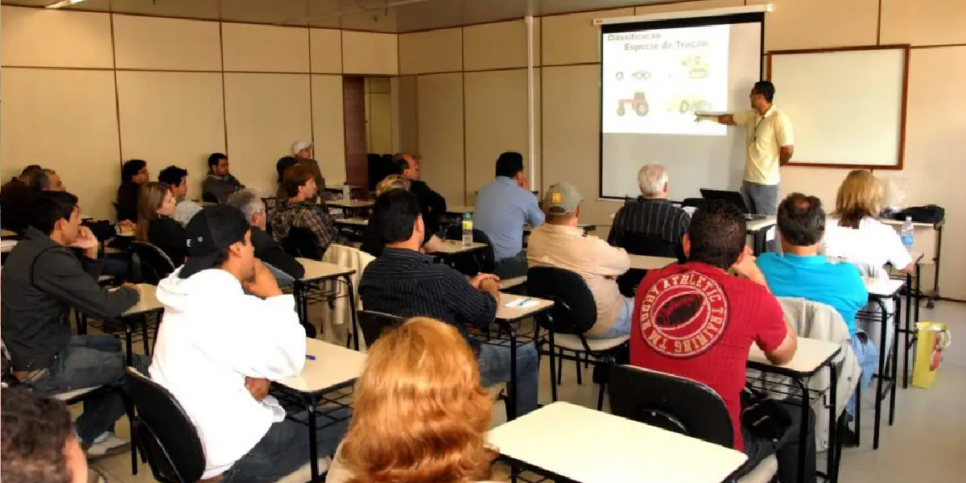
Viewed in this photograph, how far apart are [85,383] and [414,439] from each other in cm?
255

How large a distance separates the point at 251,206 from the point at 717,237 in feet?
10.1

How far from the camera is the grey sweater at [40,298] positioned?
324cm

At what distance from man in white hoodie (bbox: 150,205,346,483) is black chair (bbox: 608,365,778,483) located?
1.05m

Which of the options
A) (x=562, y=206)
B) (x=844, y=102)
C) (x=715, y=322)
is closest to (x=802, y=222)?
(x=715, y=322)

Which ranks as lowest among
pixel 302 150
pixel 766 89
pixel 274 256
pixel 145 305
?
pixel 145 305

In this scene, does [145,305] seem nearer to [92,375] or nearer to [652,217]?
[92,375]

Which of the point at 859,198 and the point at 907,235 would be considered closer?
the point at 859,198

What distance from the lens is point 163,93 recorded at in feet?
28.8

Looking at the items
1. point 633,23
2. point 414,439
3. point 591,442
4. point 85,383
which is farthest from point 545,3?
point 414,439

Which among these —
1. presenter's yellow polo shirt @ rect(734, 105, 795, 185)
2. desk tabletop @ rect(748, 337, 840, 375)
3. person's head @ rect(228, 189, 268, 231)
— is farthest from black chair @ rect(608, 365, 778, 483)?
presenter's yellow polo shirt @ rect(734, 105, 795, 185)

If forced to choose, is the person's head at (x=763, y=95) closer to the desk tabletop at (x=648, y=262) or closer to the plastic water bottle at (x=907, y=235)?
the plastic water bottle at (x=907, y=235)

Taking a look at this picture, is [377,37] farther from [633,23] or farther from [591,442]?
[591,442]

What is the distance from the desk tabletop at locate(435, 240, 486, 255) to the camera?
5.12m

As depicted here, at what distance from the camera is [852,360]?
3.21 meters
